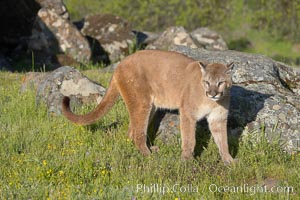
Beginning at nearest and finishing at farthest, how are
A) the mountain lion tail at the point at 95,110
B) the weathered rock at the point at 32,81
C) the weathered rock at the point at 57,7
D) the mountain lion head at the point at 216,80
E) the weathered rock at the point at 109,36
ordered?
the mountain lion head at the point at 216,80
the mountain lion tail at the point at 95,110
the weathered rock at the point at 32,81
the weathered rock at the point at 57,7
the weathered rock at the point at 109,36

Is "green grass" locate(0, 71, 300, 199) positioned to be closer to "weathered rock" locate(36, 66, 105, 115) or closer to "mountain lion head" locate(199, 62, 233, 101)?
"weathered rock" locate(36, 66, 105, 115)

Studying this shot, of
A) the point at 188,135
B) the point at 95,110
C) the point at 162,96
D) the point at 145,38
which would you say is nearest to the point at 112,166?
the point at 188,135

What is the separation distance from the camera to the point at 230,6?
26406mm

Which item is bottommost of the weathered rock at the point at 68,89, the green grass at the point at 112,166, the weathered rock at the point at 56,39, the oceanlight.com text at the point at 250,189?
the oceanlight.com text at the point at 250,189

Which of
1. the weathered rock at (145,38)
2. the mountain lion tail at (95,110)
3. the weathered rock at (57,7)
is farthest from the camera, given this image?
the weathered rock at (145,38)

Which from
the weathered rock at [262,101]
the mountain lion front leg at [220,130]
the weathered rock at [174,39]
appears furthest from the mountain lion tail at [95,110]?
the weathered rock at [174,39]

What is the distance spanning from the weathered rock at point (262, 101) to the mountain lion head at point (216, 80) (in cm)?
105

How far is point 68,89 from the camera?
28.2 ft

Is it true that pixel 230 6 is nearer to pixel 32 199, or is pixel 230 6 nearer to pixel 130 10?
pixel 130 10

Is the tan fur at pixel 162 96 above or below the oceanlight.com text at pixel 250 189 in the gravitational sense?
above

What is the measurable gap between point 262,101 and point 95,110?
2.28 meters

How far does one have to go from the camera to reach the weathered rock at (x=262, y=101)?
7129 mm

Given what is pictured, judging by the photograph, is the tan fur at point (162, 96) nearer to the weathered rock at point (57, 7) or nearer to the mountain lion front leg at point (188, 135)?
the mountain lion front leg at point (188, 135)

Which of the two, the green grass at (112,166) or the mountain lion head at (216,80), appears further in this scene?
the mountain lion head at (216,80)
